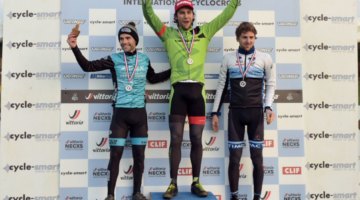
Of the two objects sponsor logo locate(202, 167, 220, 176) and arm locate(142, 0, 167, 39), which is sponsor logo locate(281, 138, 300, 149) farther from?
arm locate(142, 0, 167, 39)

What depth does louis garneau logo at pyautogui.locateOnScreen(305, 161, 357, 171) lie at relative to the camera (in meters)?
4.02

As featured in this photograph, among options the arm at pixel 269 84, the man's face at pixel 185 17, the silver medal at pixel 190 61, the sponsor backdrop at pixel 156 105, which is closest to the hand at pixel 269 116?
the arm at pixel 269 84

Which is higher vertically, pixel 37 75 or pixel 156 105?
pixel 37 75

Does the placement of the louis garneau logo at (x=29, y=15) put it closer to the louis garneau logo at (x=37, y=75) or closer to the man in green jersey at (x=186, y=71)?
the louis garneau logo at (x=37, y=75)

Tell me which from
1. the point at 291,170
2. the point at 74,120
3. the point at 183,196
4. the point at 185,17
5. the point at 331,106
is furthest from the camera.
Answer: the point at 331,106

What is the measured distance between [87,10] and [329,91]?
2.79 metres

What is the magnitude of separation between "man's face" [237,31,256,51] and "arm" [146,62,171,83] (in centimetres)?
81


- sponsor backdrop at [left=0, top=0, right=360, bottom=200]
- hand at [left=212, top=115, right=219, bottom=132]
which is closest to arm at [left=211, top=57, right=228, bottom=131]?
hand at [left=212, top=115, right=219, bottom=132]

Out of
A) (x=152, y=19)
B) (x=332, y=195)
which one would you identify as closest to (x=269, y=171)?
(x=332, y=195)

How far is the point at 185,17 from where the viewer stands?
360 cm

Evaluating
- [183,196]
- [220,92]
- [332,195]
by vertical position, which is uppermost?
[220,92]

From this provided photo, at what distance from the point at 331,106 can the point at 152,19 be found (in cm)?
218

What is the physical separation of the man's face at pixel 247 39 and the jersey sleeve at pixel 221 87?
25 centimetres

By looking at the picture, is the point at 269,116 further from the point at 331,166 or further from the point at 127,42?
the point at 127,42
